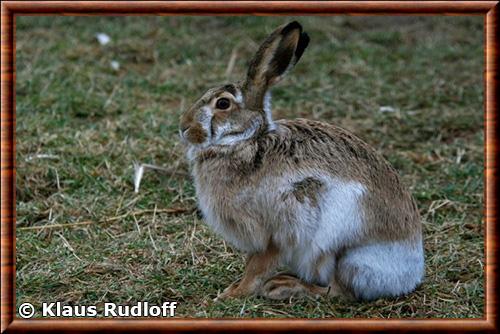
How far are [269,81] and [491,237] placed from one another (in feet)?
3.60

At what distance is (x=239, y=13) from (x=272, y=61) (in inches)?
9.2

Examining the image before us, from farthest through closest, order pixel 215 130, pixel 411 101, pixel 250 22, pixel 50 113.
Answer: pixel 250 22 < pixel 411 101 < pixel 50 113 < pixel 215 130

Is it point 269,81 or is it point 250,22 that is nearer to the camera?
point 269,81

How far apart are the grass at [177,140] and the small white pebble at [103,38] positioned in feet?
0.16

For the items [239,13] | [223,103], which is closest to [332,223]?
[223,103]

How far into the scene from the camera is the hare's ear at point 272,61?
3613mm

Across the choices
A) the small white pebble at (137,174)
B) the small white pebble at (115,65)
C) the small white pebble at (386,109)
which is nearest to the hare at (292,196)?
the small white pebble at (137,174)

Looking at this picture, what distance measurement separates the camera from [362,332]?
10.7ft

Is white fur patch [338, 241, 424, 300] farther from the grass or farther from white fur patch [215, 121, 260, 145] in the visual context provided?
white fur patch [215, 121, 260, 145]

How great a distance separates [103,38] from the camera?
7.23 m

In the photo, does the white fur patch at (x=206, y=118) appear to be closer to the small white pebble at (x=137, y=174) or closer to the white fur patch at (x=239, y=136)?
the white fur patch at (x=239, y=136)

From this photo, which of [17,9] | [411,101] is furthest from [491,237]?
[411,101]

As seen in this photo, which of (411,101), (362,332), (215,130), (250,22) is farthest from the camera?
(250,22)

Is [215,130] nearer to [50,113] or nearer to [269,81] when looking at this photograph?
[269,81]
